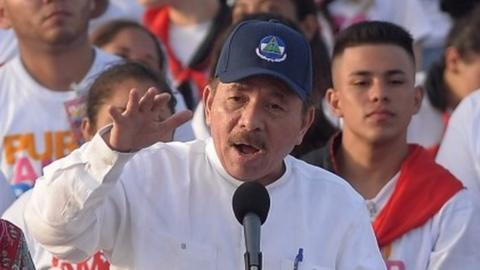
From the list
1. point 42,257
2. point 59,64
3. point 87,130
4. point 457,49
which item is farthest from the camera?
point 457,49

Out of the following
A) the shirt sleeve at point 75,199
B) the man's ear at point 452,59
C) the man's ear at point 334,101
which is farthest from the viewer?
the man's ear at point 452,59

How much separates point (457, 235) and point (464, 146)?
0.82m

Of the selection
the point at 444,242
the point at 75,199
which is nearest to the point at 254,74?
the point at 75,199

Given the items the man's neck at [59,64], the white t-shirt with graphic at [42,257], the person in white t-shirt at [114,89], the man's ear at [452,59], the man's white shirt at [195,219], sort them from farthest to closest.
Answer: the man's ear at [452,59]
the man's neck at [59,64]
the person in white t-shirt at [114,89]
the white t-shirt with graphic at [42,257]
the man's white shirt at [195,219]

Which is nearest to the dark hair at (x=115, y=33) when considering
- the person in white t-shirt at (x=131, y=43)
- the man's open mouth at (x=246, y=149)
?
the person in white t-shirt at (x=131, y=43)

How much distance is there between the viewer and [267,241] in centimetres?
503

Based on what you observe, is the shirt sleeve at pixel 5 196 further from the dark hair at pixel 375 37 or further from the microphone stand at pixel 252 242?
the microphone stand at pixel 252 242

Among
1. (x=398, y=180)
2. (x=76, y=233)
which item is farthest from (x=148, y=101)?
(x=398, y=180)

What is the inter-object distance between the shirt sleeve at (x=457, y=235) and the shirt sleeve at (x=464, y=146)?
0.51 m

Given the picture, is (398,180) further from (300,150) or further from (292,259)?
(292,259)

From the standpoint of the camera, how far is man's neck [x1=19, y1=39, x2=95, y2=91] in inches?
313

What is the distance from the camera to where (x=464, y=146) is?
727 centimetres

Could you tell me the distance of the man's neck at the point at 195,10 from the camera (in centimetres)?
955

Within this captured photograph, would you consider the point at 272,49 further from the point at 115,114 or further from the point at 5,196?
the point at 5,196
